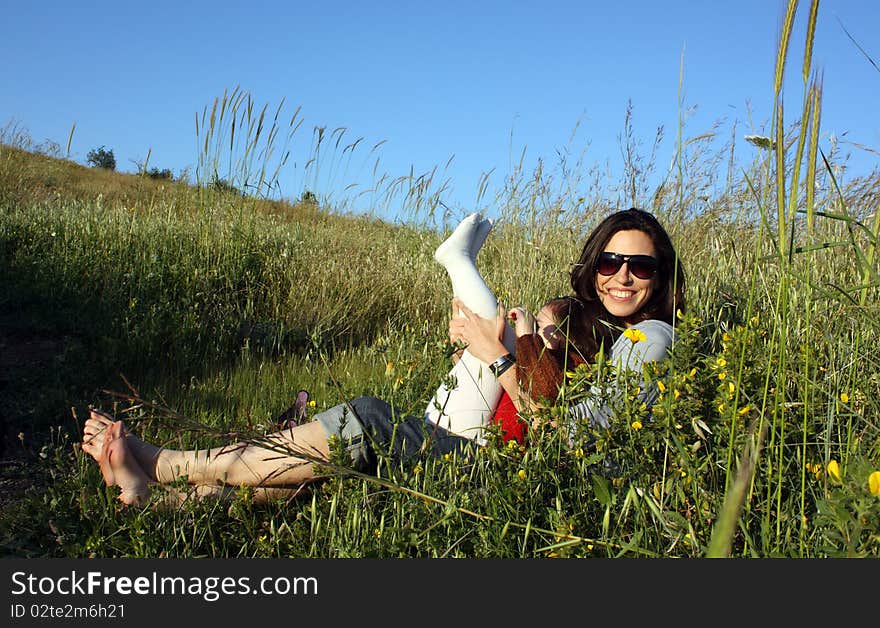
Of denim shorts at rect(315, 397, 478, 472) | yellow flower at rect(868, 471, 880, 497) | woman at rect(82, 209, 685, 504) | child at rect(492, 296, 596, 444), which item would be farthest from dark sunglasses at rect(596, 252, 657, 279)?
yellow flower at rect(868, 471, 880, 497)

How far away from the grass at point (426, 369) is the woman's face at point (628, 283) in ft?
0.75

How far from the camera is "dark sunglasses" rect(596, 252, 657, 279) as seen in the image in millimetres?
2439

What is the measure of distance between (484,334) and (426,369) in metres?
0.65

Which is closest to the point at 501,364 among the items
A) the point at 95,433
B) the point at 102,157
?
the point at 95,433

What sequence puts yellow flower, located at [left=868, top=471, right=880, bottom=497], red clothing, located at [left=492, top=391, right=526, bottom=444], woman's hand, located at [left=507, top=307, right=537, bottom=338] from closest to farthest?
yellow flower, located at [left=868, top=471, right=880, bottom=497] → red clothing, located at [left=492, top=391, right=526, bottom=444] → woman's hand, located at [left=507, top=307, right=537, bottom=338]

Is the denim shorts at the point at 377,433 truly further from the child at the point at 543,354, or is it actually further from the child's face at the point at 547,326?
the child's face at the point at 547,326

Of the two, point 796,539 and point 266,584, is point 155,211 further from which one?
point 796,539

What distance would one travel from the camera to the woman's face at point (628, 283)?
8.09ft

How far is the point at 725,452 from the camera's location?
150 centimetres

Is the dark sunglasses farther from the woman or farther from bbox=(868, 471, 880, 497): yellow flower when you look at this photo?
bbox=(868, 471, 880, 497): yellow flower

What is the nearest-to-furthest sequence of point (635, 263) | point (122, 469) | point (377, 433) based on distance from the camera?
point (377, 433)
point (122, 469)
point (635, 263)

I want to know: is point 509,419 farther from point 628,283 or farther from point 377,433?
point 628,283

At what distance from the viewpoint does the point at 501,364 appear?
7.23 feet

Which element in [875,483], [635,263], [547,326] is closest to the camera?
[875,483]
